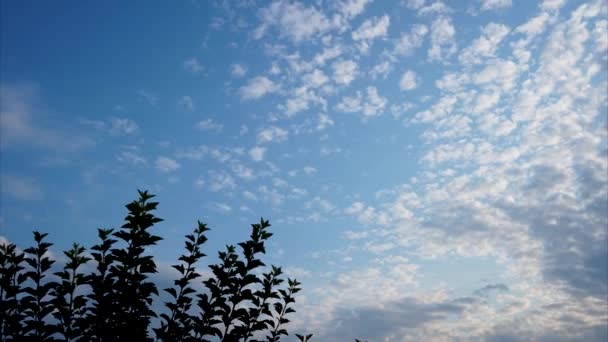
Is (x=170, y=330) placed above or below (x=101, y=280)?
below

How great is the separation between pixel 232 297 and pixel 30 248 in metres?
4.32

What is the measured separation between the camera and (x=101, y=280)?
848cm

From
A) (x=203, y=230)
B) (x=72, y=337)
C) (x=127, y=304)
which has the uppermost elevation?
(x=203, y=230)

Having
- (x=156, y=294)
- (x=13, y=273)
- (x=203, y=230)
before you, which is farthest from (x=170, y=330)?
(x=13, y=273)

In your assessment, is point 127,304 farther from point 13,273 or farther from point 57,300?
point 13,273

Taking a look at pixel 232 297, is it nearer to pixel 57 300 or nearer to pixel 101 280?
pixel 101 280

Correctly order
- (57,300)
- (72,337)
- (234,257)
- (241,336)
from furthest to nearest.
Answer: (234,257), (241,336), (57,300), (72,337)

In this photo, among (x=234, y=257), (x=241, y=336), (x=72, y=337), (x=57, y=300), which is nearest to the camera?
(x=72, y=337)

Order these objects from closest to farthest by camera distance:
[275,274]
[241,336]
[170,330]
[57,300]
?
[57,300]
[170,330]
[241,336]
[275,274]

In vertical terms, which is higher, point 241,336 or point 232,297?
point 232,297

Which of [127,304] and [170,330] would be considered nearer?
[127,304]

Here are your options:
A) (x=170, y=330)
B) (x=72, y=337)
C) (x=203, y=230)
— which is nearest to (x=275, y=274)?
(x=203, y=230)

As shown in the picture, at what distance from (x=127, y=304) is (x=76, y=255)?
6.72ft

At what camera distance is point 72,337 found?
7.62 m
